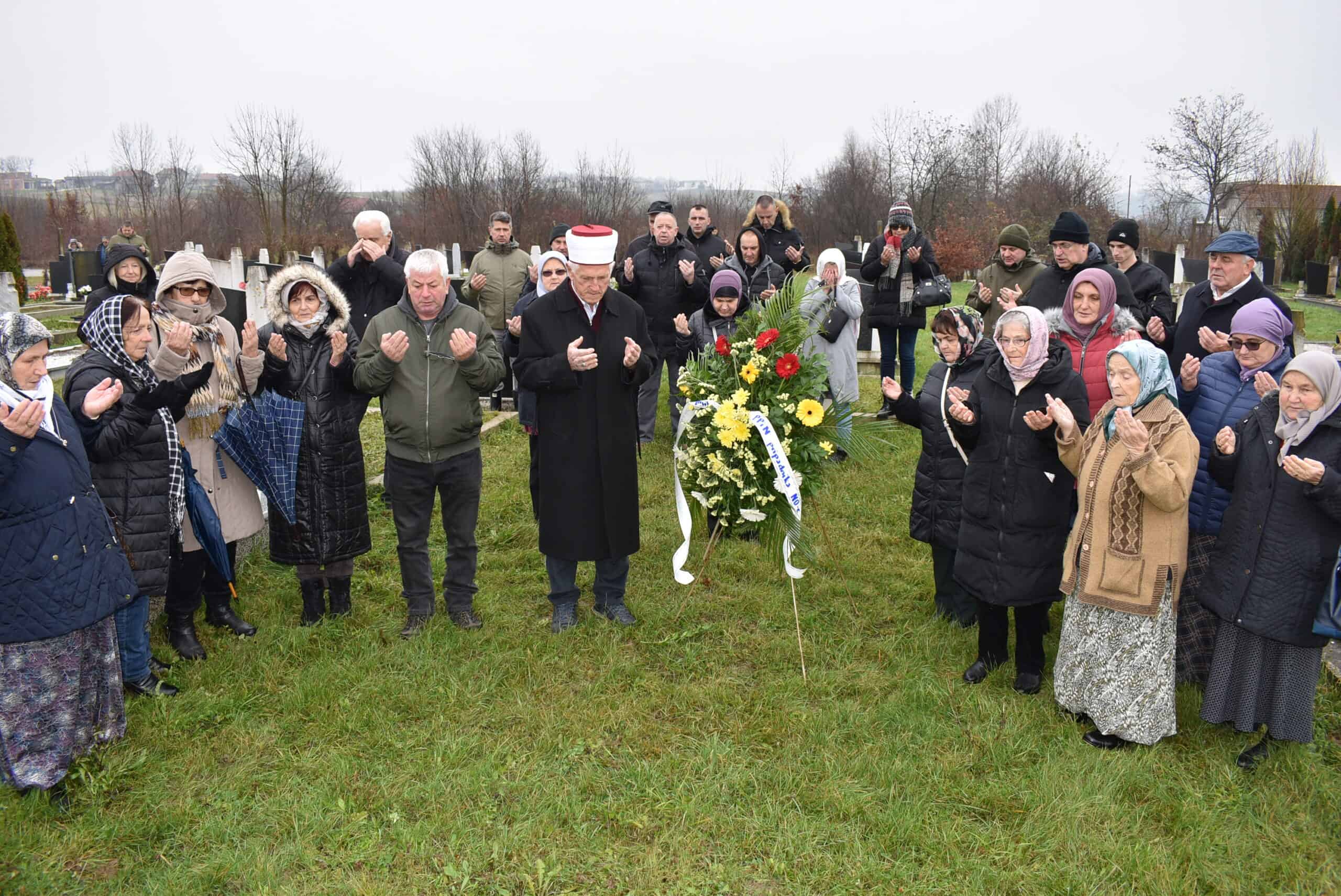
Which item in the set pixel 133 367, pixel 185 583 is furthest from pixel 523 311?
pixel 185 583

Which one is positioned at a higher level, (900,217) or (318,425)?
(900,217)

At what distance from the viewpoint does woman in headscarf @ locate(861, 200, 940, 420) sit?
30.8 ft

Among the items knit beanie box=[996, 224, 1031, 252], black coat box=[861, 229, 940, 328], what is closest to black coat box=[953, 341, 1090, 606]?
knit beanie box=[996, 224, 1031, 252]

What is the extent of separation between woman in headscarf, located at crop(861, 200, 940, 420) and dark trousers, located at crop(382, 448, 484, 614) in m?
5.22

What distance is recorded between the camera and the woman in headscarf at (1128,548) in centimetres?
389

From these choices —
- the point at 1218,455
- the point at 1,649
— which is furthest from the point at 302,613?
the point at 1218,455

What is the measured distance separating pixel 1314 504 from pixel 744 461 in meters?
2.61

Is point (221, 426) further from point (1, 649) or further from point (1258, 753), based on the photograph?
point (1258, 753)

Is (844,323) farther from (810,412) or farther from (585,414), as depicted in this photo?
(585,414)

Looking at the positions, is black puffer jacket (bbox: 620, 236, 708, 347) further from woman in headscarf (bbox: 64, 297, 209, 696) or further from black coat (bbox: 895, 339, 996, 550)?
woman in headscarf (bbox: 64, 297, 209, 696)

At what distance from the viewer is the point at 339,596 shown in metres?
5.56

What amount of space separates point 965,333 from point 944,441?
649mm

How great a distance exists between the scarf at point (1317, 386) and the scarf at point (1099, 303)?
1.20 meters

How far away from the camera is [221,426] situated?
5.06 meters
